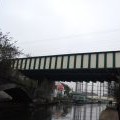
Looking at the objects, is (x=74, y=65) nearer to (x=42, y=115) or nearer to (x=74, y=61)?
(x=74, y=61)

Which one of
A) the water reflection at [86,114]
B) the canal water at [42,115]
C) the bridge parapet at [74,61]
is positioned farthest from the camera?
the bridge parapet at [74,61]

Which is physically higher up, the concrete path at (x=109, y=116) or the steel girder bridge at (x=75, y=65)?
the steel girder bridge at (x=75, y=65)

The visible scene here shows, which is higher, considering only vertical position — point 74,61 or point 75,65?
point 74,61

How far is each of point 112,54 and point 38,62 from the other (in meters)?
20.2

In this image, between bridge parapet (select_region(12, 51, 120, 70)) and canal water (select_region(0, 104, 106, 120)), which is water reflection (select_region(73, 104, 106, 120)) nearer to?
canal water (select_region(0, 104, 106, 120))

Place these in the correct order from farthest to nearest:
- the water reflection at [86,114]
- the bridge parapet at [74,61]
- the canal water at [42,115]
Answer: the bridge parapet at [74,61] < the water reflection at [86,114] < the canal water at [42,115]

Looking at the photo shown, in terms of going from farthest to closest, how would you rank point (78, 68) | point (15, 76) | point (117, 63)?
point (78, 68), point (117, 63), point (15, 76)

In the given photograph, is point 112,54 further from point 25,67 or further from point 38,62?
point 25,67

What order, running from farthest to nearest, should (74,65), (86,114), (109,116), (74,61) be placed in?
(74,61) < (74,65) < (86,114) < (109,116)

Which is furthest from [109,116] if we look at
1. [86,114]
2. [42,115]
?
[86,114]

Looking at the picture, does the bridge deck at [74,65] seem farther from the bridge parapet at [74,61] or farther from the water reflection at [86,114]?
the water reflection at [86,114]

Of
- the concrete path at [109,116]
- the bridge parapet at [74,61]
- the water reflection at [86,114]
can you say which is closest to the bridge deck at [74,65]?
the bridge parapet at [74,61]

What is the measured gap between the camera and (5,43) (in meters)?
40.8

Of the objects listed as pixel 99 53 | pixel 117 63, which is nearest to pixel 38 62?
pixel 99 53
